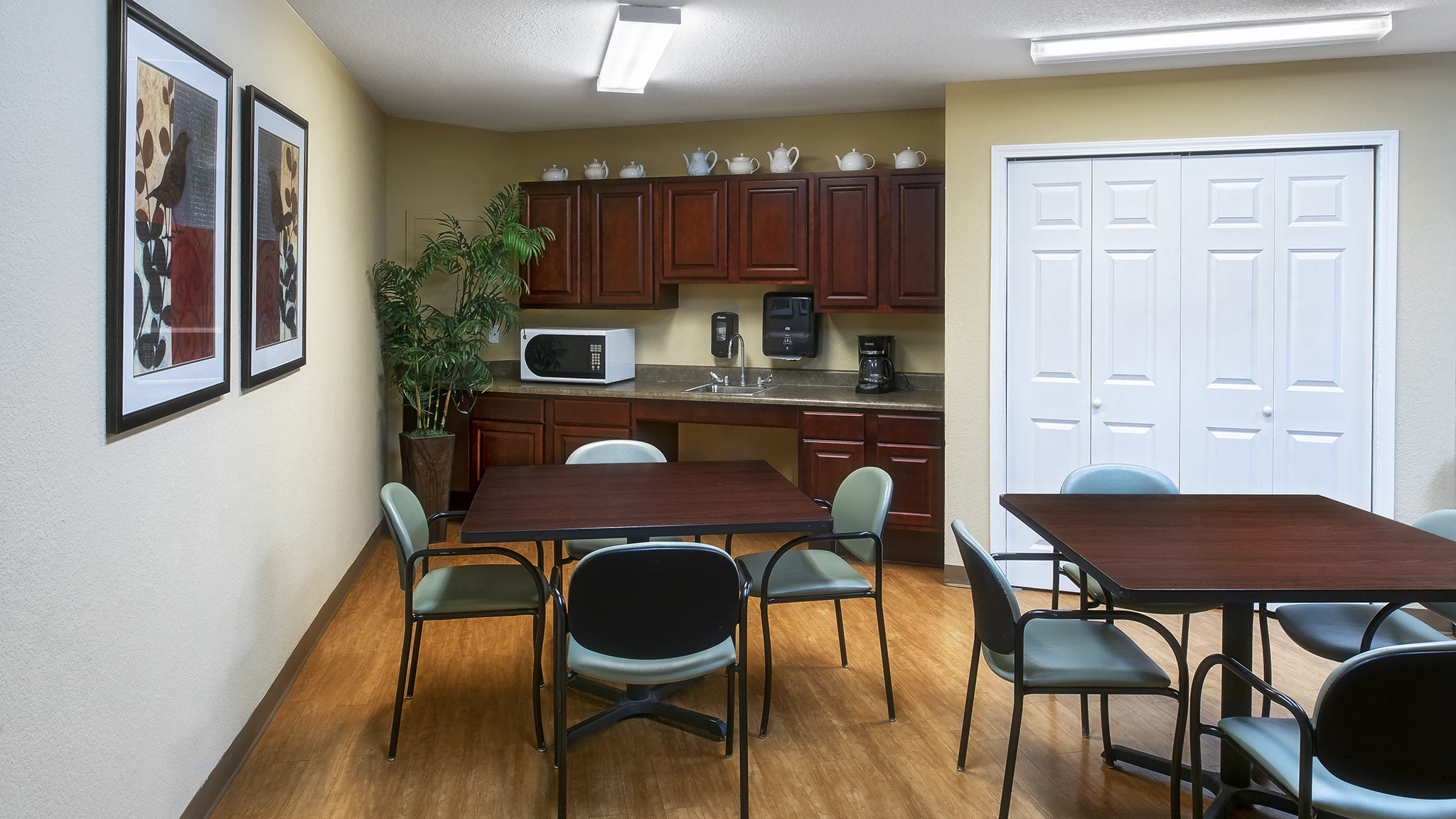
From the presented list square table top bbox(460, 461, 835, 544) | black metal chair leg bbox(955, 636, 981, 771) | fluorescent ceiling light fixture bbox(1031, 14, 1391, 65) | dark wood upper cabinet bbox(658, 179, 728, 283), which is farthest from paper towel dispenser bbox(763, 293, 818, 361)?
black metal chair leg bbox(955, 636, 981, 771)

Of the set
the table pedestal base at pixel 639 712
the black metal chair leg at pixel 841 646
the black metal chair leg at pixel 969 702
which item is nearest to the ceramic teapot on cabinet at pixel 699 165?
the black metal chair leg at pixel 841 646

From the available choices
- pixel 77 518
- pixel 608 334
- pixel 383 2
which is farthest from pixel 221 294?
pixel 608 334

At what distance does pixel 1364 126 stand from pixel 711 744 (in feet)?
12.2

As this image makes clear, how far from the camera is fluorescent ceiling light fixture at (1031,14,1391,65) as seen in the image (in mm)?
3729

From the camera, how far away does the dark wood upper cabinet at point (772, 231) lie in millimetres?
5539

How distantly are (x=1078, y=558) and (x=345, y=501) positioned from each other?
342 centimetres

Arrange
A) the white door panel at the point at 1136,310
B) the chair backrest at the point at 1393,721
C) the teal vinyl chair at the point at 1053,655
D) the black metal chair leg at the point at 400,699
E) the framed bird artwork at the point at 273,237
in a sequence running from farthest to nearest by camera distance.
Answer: the white door panel at the point at 1136,310, the framed bird artwork at the point at 273,237, the black metal chair leg at the point at 400,699, the teal vinyl chair at the point at 1053,655, the chair backrest at the point at 1393,721

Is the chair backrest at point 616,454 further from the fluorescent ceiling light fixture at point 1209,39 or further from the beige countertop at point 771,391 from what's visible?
the fluorescent ceiling light fixture at point 1209,39

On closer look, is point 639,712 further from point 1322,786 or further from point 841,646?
point 1322,786

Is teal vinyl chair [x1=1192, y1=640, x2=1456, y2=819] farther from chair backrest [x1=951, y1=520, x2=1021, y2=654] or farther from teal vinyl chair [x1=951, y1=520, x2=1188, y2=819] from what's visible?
chair backrest [x1=951, y1=520, x2=1021, y2=654]

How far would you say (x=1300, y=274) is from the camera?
4.38 m

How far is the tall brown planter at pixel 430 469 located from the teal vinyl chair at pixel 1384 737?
4370 millimetres

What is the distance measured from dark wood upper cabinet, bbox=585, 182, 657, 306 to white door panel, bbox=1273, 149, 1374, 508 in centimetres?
326

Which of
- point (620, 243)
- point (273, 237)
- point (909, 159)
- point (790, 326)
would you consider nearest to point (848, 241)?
point (909, 159)
